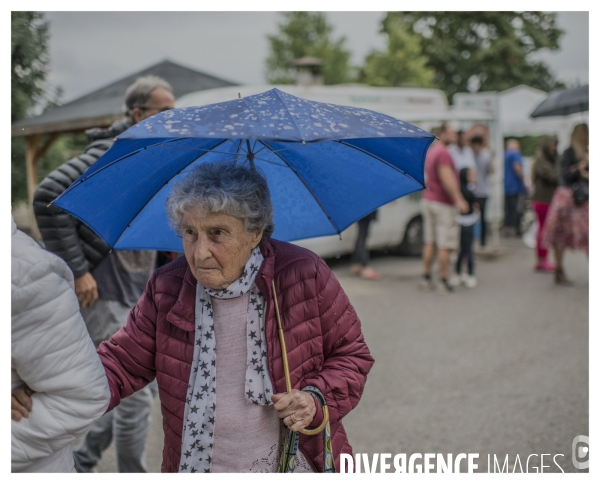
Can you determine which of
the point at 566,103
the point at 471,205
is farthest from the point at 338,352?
the point at 471,205

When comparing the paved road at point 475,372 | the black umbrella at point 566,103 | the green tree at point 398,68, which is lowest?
the paved road at point 475,372

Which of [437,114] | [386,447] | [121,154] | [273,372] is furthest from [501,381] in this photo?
[437,114]

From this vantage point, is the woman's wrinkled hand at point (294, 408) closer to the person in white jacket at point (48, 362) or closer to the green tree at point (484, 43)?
the person in white jacket at point (48, 362)

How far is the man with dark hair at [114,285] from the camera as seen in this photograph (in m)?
2.93

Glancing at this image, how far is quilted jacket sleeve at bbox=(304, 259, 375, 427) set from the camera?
76.3 inches

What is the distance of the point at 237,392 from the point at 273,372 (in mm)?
131

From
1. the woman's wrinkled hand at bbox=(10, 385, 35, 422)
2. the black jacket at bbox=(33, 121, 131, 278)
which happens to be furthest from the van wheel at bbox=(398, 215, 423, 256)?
the woman's wrinkled hand at bbox=(10, 385, 35, 422)

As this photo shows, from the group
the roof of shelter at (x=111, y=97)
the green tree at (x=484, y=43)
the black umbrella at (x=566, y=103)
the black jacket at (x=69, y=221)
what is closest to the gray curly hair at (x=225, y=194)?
the black jacket at (x=69, y=221)

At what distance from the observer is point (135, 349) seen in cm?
198

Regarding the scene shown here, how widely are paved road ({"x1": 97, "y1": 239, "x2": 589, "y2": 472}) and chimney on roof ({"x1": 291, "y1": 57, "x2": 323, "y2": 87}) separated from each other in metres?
5.16

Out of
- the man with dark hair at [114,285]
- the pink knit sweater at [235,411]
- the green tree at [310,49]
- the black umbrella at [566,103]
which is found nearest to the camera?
the pink knit sweater at [235,411]

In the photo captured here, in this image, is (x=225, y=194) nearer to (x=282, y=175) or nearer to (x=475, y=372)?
(x=282, y=175)

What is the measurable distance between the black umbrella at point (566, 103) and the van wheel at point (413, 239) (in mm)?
3436

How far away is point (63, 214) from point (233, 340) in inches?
51.6
